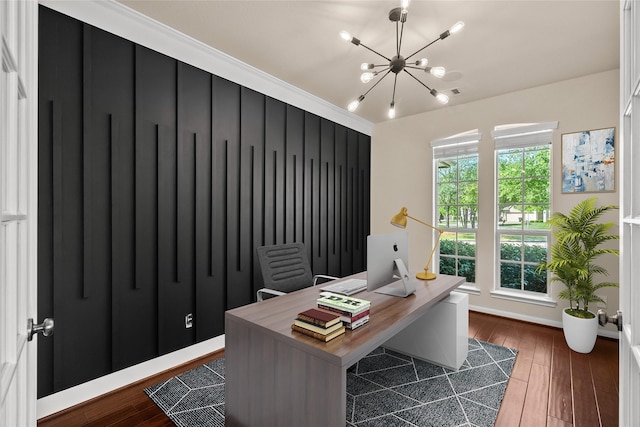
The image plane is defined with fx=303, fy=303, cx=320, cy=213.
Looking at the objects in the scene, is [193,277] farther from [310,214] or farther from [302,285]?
[310,214]

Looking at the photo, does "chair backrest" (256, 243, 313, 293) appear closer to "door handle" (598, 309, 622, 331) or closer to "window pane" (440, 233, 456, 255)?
"door handle" (598, 309, 622, 331)

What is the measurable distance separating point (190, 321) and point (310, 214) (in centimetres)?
179

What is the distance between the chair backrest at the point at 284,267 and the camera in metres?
Answer: 2.40

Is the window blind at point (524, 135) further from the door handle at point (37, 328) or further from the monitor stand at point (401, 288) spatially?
the door handle at point (37, 328)

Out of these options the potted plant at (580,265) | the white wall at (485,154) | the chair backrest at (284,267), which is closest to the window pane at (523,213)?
the white wall at (485,154)

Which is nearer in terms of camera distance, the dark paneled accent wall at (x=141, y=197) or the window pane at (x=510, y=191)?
the dark paneled accent wall at (x=141, y=197)

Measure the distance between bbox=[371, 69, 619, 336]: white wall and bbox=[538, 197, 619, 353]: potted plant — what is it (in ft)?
1.17

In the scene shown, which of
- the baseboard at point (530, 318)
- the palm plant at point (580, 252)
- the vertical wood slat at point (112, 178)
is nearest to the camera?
the vertical wood slat at point (112, 178)

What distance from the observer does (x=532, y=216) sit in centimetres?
360

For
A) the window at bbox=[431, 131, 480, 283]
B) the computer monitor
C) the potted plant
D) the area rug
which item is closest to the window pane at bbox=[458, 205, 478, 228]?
the window at bbox=[431, 131, 480, 283]

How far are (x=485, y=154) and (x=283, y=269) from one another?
3.00m

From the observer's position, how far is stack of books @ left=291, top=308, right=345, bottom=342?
53.4 inches

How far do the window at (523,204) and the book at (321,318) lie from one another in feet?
10.6

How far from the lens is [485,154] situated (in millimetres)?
3840
